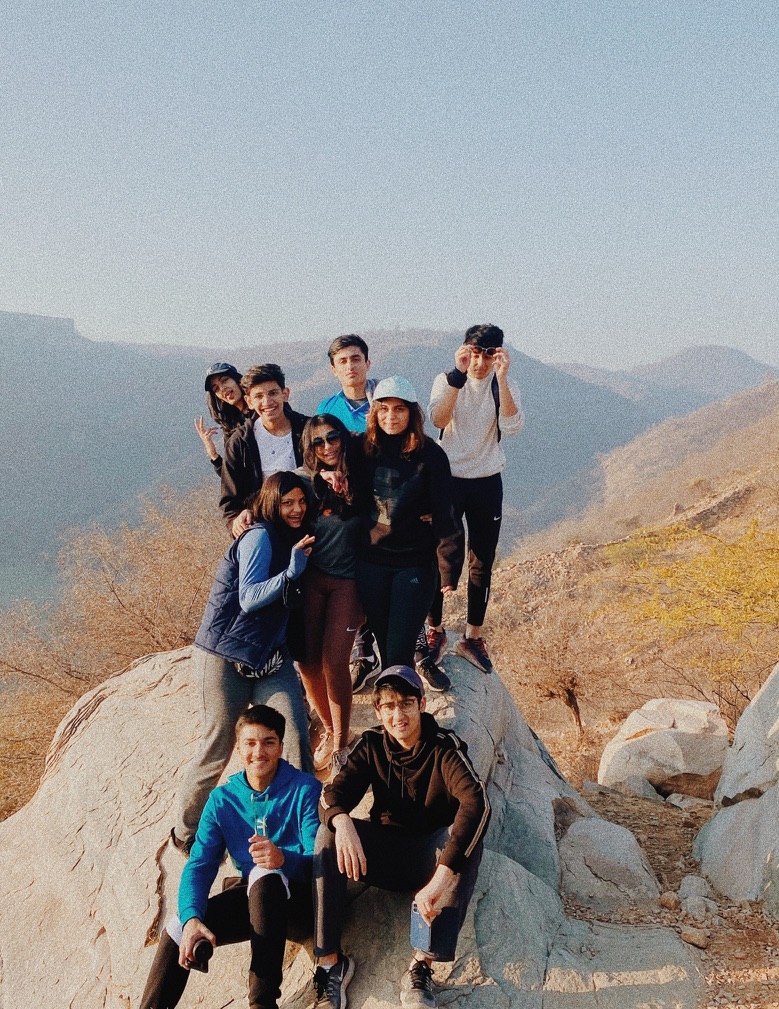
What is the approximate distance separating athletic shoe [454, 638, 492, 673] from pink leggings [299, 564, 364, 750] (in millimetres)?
1695

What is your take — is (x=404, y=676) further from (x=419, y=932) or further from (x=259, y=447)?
(x=259, y=447)

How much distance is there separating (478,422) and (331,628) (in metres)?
1.82

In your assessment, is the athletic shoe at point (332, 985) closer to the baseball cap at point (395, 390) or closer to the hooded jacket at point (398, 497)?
the hooded jacket at point (398, 497)

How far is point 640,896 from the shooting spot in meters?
4.96

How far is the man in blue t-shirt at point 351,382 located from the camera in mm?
4781

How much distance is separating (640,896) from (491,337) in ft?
13.2

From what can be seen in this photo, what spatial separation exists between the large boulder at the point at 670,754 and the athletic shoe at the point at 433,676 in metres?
5.07

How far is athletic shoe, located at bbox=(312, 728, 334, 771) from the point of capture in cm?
487

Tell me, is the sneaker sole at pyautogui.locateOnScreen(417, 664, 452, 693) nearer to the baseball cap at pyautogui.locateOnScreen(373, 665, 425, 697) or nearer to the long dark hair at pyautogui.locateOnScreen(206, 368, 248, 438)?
the baseball cap at pyautogui.locateOnScreen(373, 665, 425, 697)

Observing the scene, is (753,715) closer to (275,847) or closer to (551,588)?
(275,847)

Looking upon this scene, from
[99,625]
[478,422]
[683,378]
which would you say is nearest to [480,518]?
[478,422]

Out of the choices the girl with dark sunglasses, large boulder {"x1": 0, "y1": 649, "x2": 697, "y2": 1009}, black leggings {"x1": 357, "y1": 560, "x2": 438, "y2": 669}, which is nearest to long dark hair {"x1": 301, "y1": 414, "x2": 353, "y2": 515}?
the girl with dark sunglasses

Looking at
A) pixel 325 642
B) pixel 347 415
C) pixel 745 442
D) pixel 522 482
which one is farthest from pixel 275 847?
pixel 522 482

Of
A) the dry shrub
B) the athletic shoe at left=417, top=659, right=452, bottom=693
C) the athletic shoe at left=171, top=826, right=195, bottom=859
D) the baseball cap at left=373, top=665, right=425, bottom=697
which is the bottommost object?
the dry shrub
